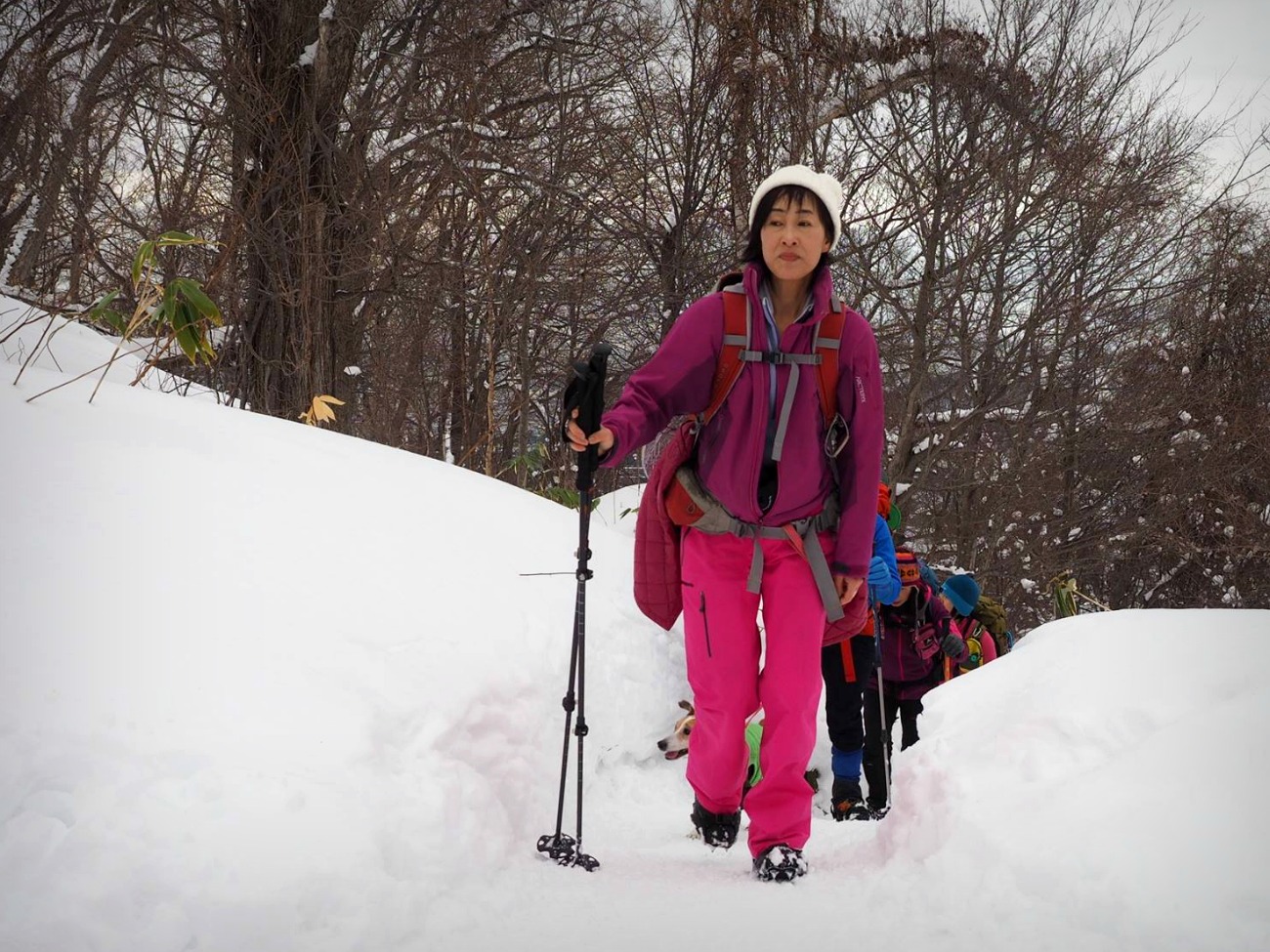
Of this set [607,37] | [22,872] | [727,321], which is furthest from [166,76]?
[22,872]

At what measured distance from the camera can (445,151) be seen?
10.3 m

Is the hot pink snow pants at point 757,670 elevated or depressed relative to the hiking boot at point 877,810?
elevated

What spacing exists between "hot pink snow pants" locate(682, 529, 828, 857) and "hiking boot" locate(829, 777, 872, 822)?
46.5 inches

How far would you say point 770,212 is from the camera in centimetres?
303

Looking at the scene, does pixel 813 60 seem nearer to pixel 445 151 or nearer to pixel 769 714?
pixel 445 151

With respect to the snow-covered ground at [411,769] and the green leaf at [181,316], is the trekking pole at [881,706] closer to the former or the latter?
the snow-covered ground at [411,769]

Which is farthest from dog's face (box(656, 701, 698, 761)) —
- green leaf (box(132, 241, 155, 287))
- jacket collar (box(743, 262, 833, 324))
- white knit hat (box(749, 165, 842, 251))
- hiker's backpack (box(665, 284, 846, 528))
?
green leaf (box(132, 241, 155, 287))

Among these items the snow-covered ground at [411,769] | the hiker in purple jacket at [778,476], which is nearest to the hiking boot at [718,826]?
the snow-covered ground at [411,769]

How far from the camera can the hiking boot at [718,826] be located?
3184 millimetres

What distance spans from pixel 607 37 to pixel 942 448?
638 centimetres

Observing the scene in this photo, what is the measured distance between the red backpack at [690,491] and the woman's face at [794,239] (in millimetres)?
135

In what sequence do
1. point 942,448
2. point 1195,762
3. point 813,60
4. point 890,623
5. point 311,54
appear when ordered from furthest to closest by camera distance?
point 942,448 < point 813,60 < point 311,54 < point 890,623 < point 1195,762

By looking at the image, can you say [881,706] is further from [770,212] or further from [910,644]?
[770,212]

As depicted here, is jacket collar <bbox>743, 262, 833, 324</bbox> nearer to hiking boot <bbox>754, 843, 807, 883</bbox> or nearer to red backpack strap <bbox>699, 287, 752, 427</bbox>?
red backpack strap <bbox>699, 287, 752, 427</bbox>
